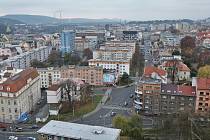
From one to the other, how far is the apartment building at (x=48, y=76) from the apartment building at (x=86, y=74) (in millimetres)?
897

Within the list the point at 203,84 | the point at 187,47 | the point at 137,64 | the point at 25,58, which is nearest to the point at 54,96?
the point at 203,84

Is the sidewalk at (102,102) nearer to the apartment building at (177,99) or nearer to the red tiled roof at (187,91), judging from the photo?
the apartment building at (177,99)

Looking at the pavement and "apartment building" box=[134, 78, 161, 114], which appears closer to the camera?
the pavement

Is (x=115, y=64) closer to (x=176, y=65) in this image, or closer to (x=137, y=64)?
(x=137, y=64)

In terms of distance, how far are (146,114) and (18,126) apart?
10.1m

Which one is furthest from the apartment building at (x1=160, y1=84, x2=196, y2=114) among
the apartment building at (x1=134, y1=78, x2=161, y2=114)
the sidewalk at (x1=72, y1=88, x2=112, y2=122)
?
the sidewalk at (x1=72, y1=88, x2=112, y2=122)

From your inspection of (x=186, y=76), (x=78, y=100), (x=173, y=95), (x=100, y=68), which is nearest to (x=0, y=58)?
(x=100, y=68)

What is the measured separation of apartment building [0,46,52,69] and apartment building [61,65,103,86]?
8337 millimetres

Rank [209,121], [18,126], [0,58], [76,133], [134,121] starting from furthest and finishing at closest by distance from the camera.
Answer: [0,58]
[18,126]
[209,121]
[134,121]
[76,133]

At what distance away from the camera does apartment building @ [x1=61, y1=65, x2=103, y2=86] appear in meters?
32.9

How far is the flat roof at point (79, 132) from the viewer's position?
1416 centimetres

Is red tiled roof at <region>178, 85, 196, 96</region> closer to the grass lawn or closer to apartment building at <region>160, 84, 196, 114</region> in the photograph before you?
apartment building at <region>160, 84, 196, 114</region>

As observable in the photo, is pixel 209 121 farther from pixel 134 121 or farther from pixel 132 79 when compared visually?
pixel 132 79

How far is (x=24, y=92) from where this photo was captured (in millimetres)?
23359
